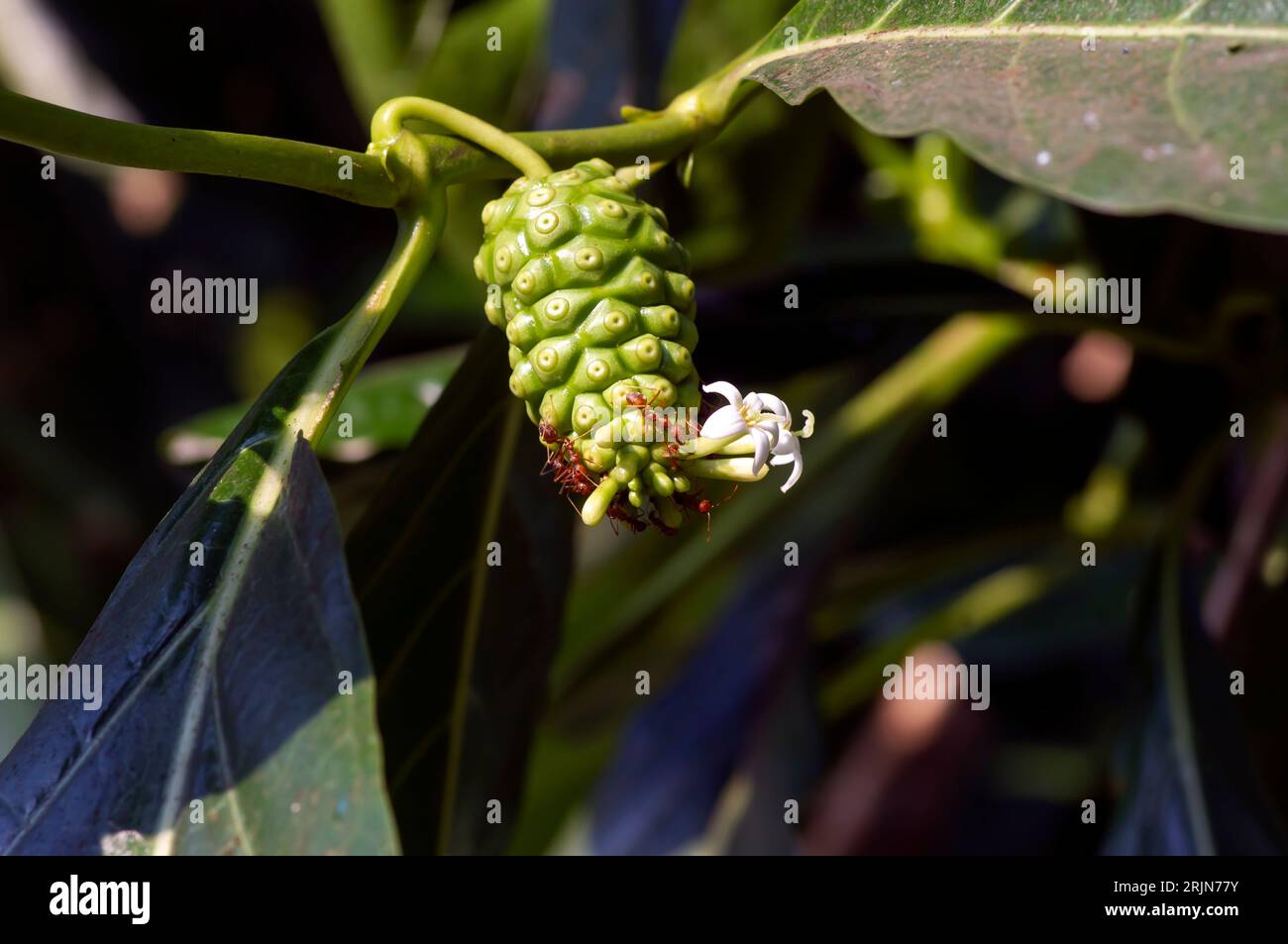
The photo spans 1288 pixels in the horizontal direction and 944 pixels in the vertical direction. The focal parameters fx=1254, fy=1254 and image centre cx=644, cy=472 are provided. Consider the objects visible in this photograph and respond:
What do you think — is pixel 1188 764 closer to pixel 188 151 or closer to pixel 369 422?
pixel 369 422

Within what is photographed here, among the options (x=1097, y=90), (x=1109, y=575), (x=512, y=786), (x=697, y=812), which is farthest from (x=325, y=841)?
(x=1109, y=575)

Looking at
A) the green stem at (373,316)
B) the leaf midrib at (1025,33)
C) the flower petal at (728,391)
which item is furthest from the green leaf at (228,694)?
the leaf midrib at (1025,33)

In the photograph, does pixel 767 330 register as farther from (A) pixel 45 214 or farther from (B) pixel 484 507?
(A) pixel 45 214

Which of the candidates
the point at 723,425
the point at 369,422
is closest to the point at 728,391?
the point at 723,425

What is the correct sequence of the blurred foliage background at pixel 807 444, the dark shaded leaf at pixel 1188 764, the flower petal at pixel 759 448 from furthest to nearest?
the blurred foliage background at pixel 807 444 → the dark shaded leaf at pixel 1188 764 → the flower petal at pixel 759 448

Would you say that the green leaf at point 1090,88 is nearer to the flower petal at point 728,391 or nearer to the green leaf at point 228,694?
the flower petal at point 728,391

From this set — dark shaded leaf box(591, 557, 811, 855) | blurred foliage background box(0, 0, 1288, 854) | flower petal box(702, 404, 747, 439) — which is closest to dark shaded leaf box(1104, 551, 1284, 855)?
blurred foliage background box(0, 0, 1288, 854)

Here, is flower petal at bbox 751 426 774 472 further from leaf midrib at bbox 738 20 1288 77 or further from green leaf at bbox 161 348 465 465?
green leaf at bbox 161 348 465 465
